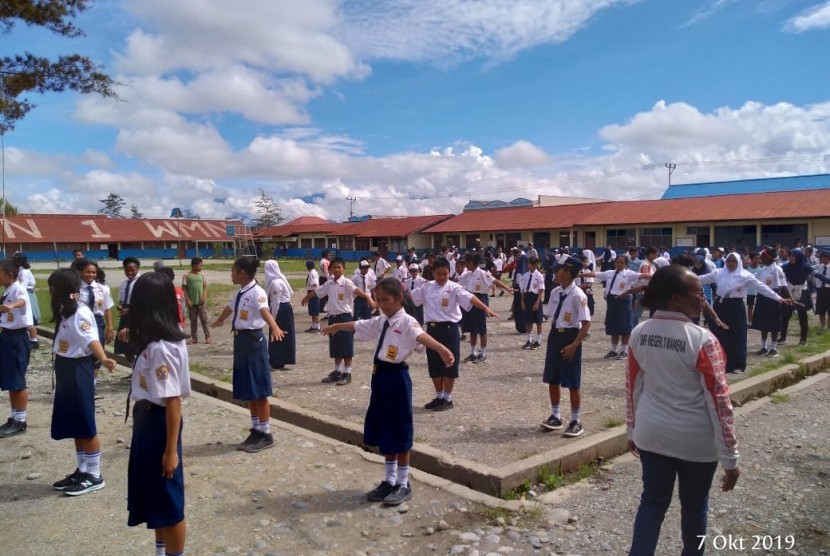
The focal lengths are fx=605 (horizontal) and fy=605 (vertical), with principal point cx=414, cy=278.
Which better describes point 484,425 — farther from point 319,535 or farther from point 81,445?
point 81,445

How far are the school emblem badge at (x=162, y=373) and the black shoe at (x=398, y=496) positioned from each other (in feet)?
6.77

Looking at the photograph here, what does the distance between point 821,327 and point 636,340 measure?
467 inches

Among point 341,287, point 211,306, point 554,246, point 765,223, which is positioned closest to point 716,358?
point 341,287

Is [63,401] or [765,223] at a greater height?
[765,223]

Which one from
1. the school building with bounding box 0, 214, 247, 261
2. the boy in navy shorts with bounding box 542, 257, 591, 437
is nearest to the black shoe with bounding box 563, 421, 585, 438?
the boy in navy shorts with bounding box 542, 257, 591, 437

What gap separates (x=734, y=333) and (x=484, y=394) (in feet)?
12.7

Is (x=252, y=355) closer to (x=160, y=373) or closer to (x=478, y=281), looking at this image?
(x=160, y=373)

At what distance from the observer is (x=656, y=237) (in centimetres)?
3506

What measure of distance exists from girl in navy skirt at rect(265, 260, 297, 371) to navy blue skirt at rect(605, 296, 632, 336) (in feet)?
16.9

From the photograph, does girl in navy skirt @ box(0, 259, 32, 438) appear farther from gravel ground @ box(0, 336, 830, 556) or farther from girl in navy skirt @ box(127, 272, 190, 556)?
girl in navy skirt @ box(127, 272, 190, 556)

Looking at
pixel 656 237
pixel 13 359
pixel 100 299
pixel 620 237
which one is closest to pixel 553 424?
pixel 13 359

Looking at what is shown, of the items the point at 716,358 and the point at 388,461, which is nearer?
the point at 716,358

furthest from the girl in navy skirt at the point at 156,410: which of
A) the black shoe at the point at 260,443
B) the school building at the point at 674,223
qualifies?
the school building at the point at 674,223

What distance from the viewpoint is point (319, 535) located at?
4.22 m
